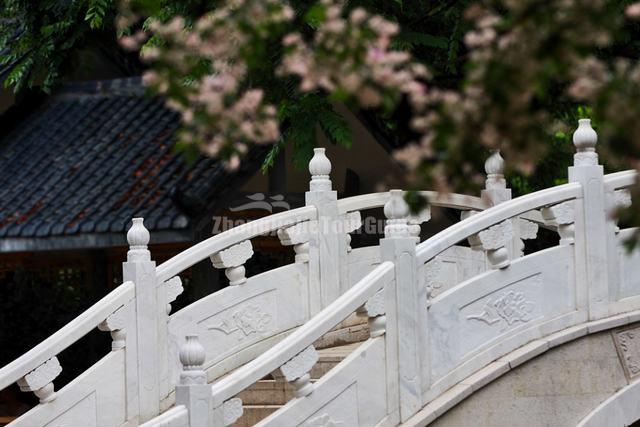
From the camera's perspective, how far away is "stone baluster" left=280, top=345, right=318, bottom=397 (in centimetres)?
710

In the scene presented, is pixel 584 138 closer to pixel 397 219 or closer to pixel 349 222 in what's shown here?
pixel 397 219

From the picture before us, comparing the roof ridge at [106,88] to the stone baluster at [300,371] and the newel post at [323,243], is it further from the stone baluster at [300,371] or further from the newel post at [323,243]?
the stone baluster at [300,371]

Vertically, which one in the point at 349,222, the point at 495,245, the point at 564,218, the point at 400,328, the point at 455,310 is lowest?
the point at 400,328

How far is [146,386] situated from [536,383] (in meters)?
2.63

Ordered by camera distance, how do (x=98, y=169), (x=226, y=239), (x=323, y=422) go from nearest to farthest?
(x=323, y=422)
(x=226, y=239)
(x=98, y=169)

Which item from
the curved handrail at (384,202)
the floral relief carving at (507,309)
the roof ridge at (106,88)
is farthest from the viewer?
the roof ridge at (106,88)

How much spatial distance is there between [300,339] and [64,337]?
1.93 metres

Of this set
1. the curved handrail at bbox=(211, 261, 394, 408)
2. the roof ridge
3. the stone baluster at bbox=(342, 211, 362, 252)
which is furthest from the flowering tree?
the roof ridge

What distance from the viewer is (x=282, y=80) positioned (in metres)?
10.1

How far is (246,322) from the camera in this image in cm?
888

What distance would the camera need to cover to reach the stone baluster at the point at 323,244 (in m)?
9.30

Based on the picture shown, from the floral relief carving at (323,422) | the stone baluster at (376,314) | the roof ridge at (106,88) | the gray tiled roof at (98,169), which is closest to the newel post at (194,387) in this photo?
the floral relief carving at (323,422)

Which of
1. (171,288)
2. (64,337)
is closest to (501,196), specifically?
(171,288)

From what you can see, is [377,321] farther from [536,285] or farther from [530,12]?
[530,12]
